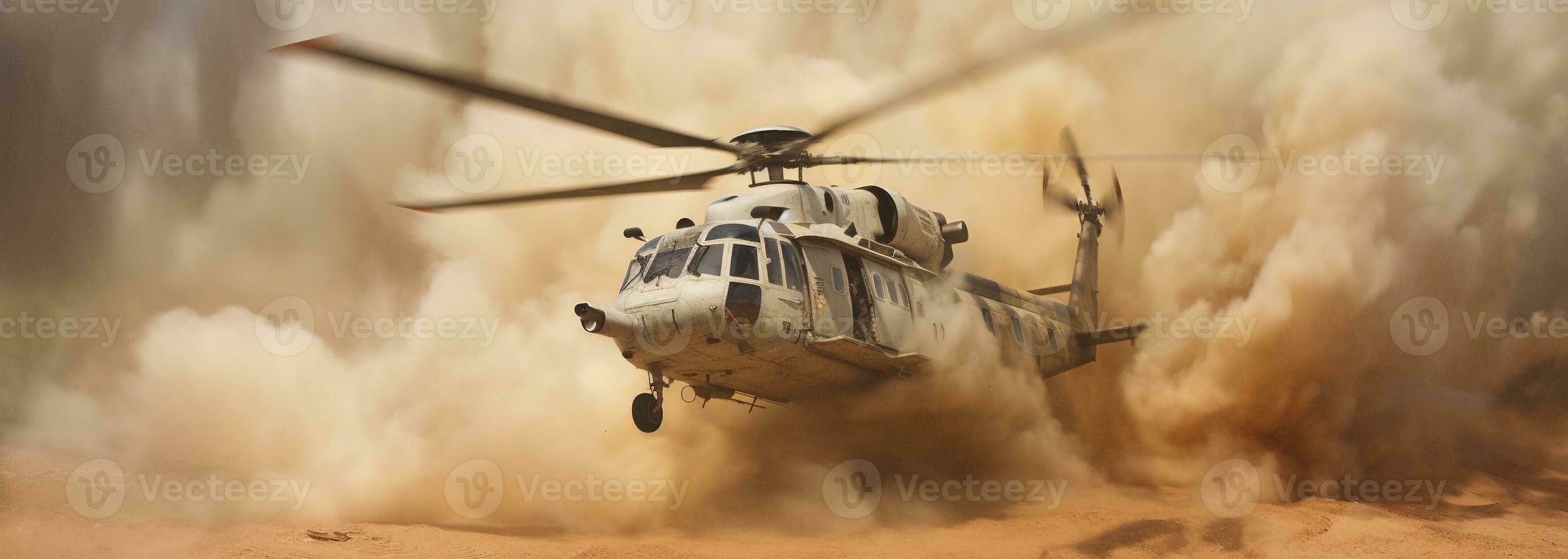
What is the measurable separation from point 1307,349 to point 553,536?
1061cm

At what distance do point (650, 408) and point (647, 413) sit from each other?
6 cm

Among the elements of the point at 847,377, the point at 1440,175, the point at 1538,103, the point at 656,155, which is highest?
the point at 656,155

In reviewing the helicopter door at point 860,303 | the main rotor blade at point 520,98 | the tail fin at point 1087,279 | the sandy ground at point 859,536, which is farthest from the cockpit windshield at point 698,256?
the tail fin at point 1087,279

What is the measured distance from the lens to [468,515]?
11.0 m

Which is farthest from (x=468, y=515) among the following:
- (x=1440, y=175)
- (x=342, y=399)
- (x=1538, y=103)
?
(x=1538, y=103)

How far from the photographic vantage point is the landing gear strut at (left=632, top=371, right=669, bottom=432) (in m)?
10.4

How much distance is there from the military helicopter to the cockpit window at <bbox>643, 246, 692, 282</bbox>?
15 mm

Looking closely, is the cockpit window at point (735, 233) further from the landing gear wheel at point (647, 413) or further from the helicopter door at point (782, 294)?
the landing gear wheel at point (647, 413)

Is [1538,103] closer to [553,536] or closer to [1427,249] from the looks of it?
[1427,249]

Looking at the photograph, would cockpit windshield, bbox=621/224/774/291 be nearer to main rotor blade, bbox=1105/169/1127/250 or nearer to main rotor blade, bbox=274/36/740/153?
main rotor blade, bbox=274/36/740/153

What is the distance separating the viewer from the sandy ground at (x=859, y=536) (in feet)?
30.3

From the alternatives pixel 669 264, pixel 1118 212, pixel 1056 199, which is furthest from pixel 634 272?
pixel 1118 212

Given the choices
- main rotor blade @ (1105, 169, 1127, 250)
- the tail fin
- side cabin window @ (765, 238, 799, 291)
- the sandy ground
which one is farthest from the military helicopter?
main rotor blade @ (1105, 169, 1127, 250)

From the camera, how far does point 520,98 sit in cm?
795
